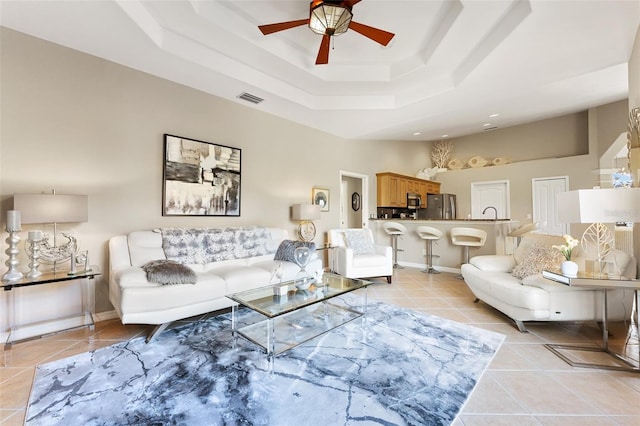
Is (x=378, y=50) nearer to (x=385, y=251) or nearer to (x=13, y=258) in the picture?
(x=385, y=251)

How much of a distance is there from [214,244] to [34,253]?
160 cm

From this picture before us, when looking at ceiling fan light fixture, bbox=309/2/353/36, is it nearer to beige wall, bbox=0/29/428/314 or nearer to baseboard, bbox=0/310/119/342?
beige wall, bbox=0/29/428/314

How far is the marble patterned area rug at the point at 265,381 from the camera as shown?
5.08ft

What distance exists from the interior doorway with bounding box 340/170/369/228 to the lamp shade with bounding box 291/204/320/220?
5.22 feet

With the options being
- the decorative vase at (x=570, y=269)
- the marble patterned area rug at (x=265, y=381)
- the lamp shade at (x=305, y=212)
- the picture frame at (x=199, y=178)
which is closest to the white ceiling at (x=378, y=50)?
the picture frame at (x=199, y=178)

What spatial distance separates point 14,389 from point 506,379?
129 inches

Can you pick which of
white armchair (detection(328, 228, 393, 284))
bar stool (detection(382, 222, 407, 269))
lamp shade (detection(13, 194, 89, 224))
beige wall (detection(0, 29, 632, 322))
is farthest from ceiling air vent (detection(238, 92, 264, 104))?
bar stool (detection(382, 222, 407, 269))

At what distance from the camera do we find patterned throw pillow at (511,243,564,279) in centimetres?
283

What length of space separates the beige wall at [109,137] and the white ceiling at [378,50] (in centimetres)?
21

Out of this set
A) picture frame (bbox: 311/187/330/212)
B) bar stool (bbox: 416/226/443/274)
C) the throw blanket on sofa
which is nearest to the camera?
the throw blanket on sofa

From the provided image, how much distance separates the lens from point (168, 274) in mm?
2551

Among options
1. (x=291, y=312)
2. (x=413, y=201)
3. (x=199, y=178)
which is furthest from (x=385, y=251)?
(x=413, y=201)

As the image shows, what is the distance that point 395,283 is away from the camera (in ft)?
15.1

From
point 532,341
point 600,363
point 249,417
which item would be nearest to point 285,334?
point 249,417
